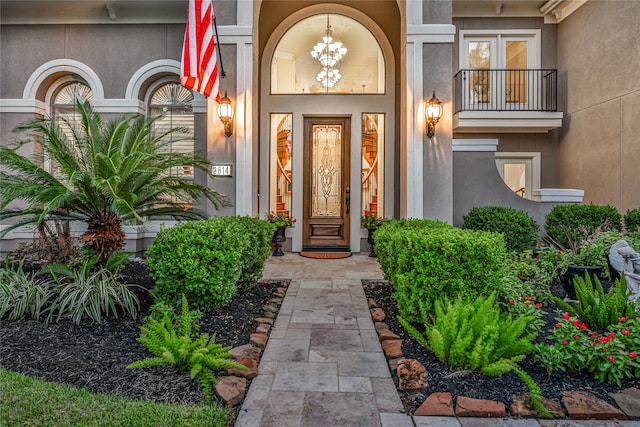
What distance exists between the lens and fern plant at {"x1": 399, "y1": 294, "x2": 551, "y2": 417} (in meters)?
→ 2.35

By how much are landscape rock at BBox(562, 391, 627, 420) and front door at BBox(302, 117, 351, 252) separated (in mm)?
5522

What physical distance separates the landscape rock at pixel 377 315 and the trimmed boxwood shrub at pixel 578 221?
366cm

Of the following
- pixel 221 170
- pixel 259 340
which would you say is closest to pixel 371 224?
pixel 221 170

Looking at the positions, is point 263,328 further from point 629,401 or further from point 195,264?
point 629,401

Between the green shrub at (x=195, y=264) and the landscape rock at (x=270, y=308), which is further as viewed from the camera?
the landscape rock at (x=270, y=308)

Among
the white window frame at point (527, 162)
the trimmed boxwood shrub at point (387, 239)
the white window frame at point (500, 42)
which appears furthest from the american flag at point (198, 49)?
the white window frame at point (527, 162)

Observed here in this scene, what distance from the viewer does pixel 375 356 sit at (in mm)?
2875

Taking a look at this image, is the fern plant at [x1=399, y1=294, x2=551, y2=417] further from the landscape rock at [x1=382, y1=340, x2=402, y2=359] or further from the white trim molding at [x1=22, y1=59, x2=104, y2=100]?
the white trim molding at [x1=22, y1=59, x2=104, y2=100]

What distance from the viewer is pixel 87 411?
79.7 inches

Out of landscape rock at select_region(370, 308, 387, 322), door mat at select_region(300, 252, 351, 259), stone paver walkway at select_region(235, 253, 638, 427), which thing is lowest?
stone paver walkway at select_region(235, 253, 638, 427)

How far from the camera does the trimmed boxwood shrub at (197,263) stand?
3.12 metres

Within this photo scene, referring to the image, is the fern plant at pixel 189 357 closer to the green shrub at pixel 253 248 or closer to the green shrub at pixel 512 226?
the green shrub at pixel 253 248

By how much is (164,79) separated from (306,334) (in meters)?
5.82

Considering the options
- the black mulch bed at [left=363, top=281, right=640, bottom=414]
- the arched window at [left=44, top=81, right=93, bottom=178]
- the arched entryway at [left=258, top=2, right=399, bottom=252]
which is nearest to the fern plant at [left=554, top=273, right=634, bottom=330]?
the black mulch bed at [left=363, top=281, right=640, bottom=414]
